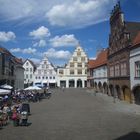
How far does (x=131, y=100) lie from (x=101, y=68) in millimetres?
24098

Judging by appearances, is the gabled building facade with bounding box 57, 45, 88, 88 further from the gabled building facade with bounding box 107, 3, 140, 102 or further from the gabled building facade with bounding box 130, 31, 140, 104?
the gabled building facade with bounding box 130, 31, 140, 104

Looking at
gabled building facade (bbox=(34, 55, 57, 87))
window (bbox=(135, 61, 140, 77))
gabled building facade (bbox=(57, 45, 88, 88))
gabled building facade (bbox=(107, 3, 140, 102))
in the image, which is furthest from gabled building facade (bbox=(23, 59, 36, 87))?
window (bbox=(135, 61, 140, 77))

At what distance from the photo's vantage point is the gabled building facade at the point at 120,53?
113ft

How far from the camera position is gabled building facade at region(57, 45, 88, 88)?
9156 cm

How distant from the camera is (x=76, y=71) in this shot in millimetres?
92125

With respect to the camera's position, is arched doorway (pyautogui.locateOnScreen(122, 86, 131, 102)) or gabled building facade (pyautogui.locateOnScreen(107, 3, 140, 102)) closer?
arched doorway (pyautogui.locateOnScreen(122, 86, 131, 102))

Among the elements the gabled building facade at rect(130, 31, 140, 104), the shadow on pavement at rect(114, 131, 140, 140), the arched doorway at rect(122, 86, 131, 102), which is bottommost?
the shadow on pavement at rect(114, 131, 140, 140)

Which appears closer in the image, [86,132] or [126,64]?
[86,132]

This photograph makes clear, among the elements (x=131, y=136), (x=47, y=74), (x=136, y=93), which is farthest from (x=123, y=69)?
(x=47, y=74)

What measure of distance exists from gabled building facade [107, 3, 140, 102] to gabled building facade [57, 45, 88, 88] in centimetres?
4588

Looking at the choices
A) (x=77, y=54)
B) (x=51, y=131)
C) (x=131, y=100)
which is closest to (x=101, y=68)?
(x=131, y=100)

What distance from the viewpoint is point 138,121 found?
1870 centimetres

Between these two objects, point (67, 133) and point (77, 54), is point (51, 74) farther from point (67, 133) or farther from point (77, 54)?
point (67, 133)

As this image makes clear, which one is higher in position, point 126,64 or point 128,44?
point 128,44
